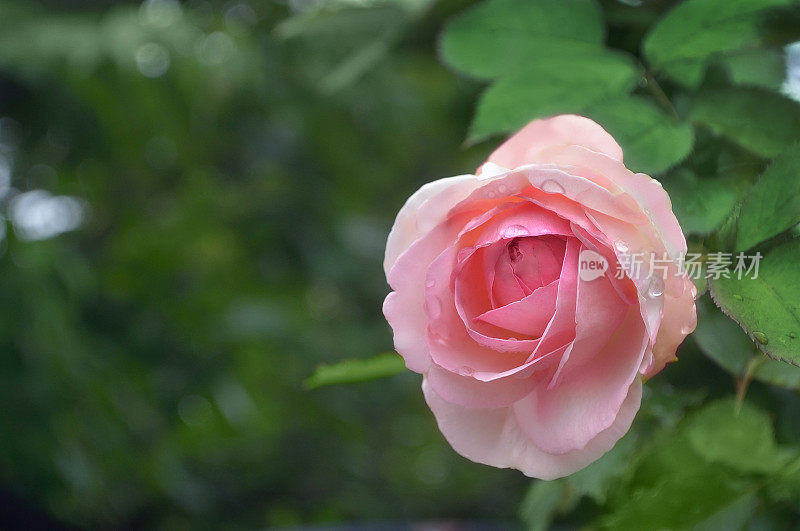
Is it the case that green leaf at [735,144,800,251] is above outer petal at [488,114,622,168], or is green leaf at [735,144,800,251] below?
below

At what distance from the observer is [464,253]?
27 centimetres

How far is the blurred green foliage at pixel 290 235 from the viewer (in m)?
0.37

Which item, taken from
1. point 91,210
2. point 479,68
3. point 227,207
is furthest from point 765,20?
point 91,210

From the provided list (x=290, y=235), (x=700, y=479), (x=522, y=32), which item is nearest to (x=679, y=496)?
(x=700, y=479)

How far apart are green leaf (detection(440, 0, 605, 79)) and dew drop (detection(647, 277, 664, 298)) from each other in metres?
0.19

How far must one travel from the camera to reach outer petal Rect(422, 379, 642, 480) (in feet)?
0.87

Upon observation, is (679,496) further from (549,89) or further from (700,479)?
(549,89)

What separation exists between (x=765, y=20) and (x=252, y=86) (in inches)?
36.0

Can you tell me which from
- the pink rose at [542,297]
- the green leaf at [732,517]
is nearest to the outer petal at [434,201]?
the pink rose at [542,297]

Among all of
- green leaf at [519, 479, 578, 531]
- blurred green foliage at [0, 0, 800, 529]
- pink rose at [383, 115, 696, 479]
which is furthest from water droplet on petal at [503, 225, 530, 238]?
green leaf at [519, 479, 578, 531]

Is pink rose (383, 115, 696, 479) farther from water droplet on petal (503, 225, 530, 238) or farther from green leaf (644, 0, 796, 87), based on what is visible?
green leaf (644, 0, 796, 87)

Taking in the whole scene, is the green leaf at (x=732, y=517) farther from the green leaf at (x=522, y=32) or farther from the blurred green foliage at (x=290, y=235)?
the green leaf at (x=522, y=32)

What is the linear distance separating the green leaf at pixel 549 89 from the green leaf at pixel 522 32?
0.02 meters

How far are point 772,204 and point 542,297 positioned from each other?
0.34 ft
